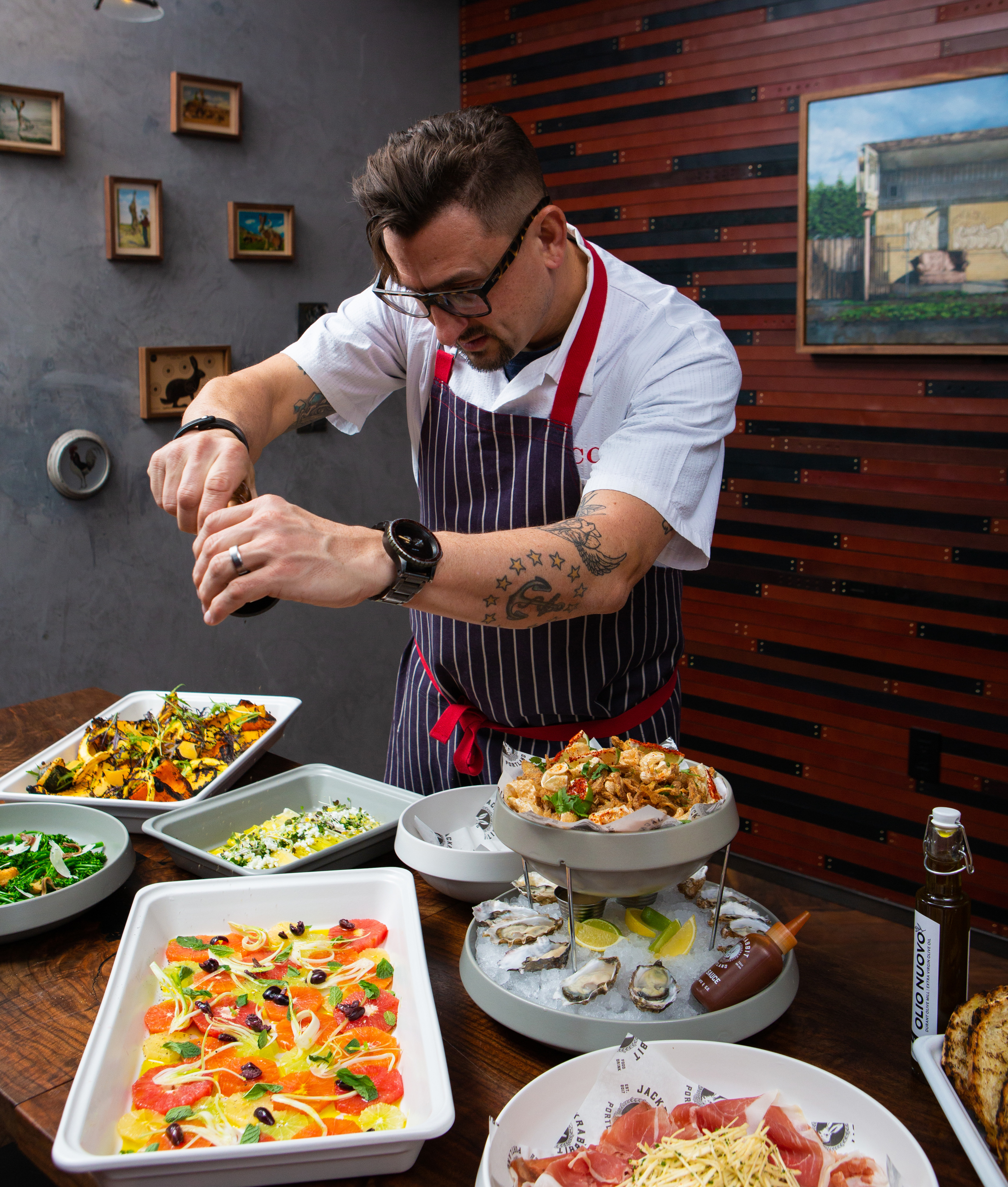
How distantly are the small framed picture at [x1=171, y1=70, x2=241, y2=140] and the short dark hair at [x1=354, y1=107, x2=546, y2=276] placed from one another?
86.1 inches

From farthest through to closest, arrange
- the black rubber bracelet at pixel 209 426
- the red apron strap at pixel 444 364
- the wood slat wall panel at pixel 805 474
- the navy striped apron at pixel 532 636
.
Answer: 1. the wood slat wall panel at pixel 805 474
2. the red apron strap at pixel 444 364
3. the navy striped apron at pixel 532 636
4. the black rubber bracelet at pixel 209 426

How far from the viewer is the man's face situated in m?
1.55

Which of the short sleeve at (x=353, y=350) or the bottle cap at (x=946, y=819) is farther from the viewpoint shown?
the short sleeve at (x=353, y=350)

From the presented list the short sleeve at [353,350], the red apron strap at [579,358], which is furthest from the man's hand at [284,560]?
the short sleeve at [353,350]

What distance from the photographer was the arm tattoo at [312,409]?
212 centimetres

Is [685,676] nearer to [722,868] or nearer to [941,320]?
[941,320]

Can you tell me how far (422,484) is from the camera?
84.4 inches

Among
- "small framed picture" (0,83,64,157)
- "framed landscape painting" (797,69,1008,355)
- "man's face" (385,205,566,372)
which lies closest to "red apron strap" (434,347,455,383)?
"man's face" (385,205,566,372)

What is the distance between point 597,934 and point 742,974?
0.18 metres

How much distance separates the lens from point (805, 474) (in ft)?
11.2

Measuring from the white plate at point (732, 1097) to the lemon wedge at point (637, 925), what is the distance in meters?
0.16

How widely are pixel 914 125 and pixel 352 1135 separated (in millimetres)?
3142

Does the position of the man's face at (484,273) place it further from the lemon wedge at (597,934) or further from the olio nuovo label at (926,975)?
the olio nuovo label at (926,975)

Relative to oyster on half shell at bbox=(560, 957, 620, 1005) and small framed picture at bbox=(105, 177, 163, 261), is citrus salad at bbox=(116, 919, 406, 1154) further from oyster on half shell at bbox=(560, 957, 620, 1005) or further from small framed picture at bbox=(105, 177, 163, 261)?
small framed picture at bbox=(105, 177, 163, 261)
